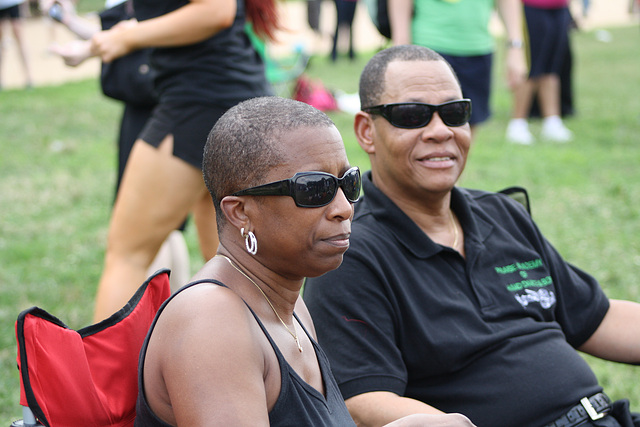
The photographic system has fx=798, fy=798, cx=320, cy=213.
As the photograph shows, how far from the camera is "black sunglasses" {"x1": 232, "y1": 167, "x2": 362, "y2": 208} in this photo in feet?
5.39

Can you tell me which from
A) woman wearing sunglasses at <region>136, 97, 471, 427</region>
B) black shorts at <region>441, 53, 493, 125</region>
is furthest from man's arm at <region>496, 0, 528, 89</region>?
woman wearing sunglasses at <region>136, 97, 471, 427</region>

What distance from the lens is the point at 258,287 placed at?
1.75 m

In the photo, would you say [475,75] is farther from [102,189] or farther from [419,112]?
[102,189]

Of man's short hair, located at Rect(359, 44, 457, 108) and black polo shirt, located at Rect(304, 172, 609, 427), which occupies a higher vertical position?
man's short hair, located at Rect(359, 44, 457, 108)

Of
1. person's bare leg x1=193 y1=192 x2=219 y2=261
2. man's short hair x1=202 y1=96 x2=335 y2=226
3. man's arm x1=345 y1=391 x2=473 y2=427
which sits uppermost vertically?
man's short hair x1=202 y1=96 x2=335 y2=226

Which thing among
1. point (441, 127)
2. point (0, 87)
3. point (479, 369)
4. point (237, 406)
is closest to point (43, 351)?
point (237, 406)

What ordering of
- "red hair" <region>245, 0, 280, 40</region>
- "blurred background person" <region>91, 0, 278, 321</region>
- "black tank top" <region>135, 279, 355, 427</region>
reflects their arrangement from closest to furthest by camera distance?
1. "black tank top" <region>135, 279, 355, 427</region>
2. "blurred background person" <region>91, 0, 278, 321</region>
3. "red hair" <region>245, 0, 280, 40</region>

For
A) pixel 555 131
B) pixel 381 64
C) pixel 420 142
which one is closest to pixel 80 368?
pixel 420 142

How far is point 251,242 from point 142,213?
5.31 ft

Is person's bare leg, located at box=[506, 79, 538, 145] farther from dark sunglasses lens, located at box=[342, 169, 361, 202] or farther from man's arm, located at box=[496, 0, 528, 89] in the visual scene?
dark sunglasses lens, located at box=[342, 169, 361, 202]

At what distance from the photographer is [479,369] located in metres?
2.27

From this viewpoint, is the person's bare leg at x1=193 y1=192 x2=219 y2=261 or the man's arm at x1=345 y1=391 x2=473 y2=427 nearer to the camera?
the man's arm at x1=345 y1=391 x2=473 y2=427

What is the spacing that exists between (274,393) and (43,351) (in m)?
0.51

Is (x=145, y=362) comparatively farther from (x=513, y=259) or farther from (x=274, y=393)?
(x=513, y=259)
